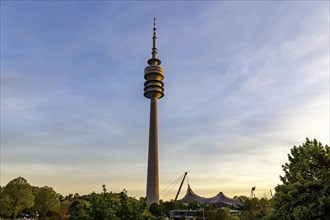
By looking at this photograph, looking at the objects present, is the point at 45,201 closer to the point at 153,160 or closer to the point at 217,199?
the point at 153,160

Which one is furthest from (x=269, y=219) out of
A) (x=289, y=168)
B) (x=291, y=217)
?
(x=289, y=168)

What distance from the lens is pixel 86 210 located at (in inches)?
593

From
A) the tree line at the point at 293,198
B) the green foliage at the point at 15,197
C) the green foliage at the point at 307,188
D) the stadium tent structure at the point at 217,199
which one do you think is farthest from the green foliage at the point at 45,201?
the stadium tent structure at the point at 217,199

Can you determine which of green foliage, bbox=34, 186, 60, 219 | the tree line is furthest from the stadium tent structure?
the tree line

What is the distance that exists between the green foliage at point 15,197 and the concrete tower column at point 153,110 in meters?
59.7

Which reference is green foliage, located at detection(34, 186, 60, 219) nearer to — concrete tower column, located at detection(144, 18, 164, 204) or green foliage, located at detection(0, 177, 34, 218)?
green foliage, located at detection(0, 177, 34, 218)

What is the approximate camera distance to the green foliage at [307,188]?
58.3 feet

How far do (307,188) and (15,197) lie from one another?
151ft

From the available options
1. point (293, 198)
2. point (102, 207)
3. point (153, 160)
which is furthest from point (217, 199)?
point (102, 207)

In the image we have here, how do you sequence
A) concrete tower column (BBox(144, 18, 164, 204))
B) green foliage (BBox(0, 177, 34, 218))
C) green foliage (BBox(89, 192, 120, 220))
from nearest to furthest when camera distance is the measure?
green foliage (BBox(89, 192, 120, 220)), green foliage (BBox(0, 177, 34, 218)), concrete tower column (BBox(144, 18, 164, 204))

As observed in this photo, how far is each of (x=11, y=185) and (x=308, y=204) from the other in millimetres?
46825

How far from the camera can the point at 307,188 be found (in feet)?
62.1

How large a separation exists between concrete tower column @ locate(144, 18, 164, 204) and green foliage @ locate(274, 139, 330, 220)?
299 ft

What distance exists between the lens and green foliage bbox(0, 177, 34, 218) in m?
51.0
